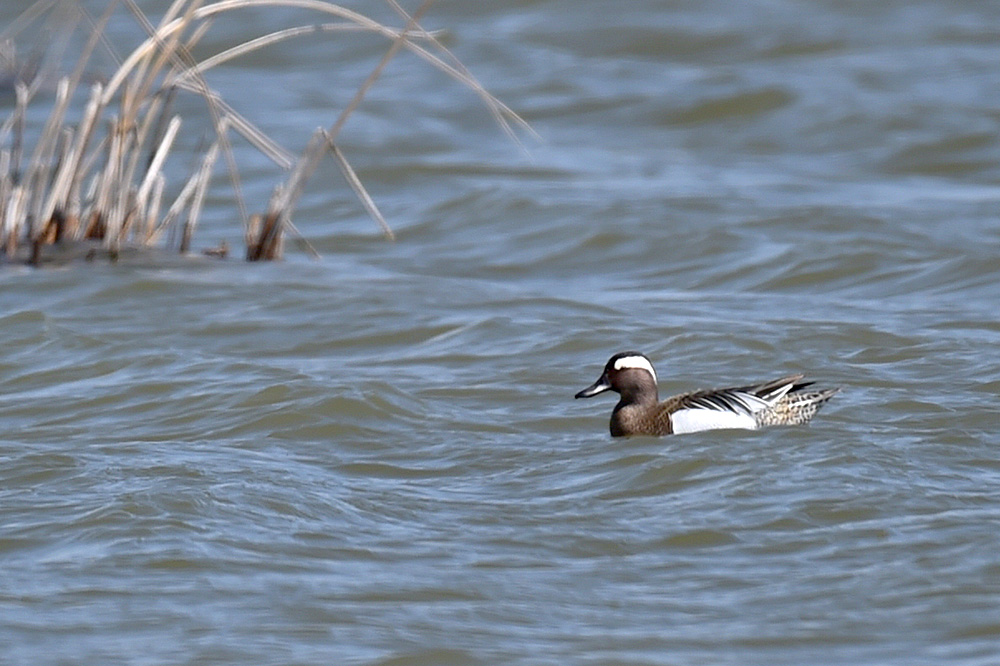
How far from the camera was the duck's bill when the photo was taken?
8.09 meters

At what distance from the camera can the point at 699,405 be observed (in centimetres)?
766

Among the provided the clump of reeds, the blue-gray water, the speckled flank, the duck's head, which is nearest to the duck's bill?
the duck's head

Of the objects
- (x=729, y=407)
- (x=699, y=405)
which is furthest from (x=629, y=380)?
(x=729, y=407)

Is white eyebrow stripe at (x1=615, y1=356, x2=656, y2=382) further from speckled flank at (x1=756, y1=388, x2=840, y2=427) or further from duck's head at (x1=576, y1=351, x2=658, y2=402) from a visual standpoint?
speckled flank at (x1=756, y1=388, x2=840, y2=427)

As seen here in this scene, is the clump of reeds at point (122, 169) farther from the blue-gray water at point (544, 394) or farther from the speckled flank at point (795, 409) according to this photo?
the speckled flank at point (795, 409)

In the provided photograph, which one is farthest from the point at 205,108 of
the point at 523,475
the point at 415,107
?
the point at 523,475

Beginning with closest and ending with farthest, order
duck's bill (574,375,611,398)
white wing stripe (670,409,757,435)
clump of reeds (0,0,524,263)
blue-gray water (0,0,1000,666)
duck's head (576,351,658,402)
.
Result: 1. blue-gray water (0,0,1000,666)
2. white wing stripe (670,409,757,435)
3. duck's head (576,351,658,402)
4. duck's bill (574,375,611,398)
5. clump of reeds (0,0,524,263)

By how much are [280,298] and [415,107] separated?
6.88 metres

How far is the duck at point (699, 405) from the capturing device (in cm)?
758

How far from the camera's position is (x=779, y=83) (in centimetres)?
1705

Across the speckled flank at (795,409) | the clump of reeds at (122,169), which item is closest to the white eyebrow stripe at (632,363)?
the speckled flank at (795,409)

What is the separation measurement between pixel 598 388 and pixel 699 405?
2.01ft

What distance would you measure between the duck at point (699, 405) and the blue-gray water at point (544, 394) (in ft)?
0.36

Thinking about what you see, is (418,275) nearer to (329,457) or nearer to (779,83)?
(329,457)
